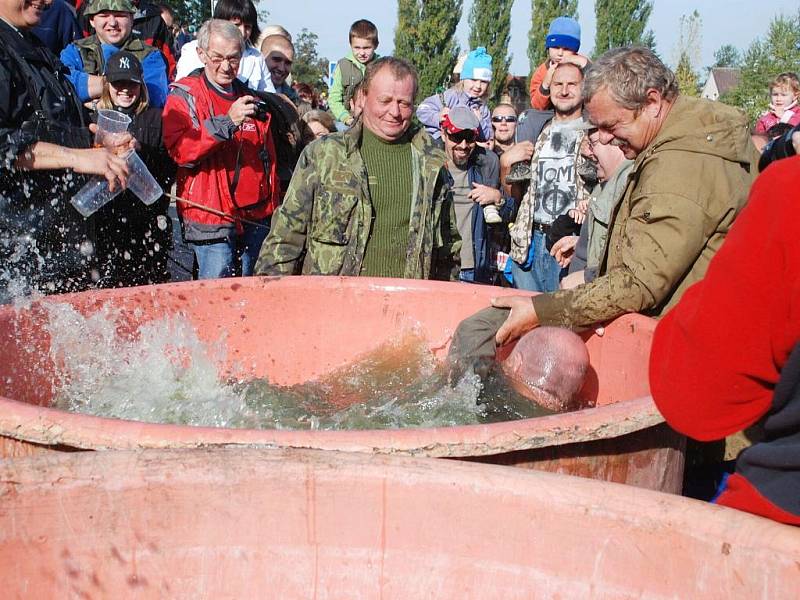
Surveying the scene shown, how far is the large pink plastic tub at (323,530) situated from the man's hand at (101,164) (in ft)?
8.32

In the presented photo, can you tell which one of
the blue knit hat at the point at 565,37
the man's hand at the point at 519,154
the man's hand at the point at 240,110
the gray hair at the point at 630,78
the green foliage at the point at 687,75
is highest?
the green foliage at the point at 687,75

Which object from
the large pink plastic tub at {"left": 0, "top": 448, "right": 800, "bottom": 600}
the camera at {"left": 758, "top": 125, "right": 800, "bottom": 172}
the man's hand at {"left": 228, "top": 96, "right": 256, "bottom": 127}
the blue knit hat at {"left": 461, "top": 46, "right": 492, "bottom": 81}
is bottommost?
the large pink plastic tub at {"left": 0, "top": 448, "right": 800, "bottom": 600}

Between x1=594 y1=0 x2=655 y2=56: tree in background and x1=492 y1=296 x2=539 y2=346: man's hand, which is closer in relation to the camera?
x1=492 y1=296 x2=539 y2=346: man's hand

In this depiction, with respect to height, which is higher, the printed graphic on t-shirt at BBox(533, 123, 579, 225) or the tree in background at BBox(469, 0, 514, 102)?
the tree in background at BBox(469, 0, 514, 102)

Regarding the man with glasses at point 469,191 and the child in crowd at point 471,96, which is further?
the child in crowd at point 471,96

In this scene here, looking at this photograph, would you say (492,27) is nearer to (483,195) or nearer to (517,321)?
(483,195)

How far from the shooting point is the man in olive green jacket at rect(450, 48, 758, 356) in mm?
2680

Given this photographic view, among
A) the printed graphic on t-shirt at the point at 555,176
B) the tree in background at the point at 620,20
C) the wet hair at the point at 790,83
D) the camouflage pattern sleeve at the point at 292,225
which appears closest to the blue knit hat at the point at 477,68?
the printed graphic on t-shirt at the point at 555,176

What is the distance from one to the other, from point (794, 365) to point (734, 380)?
0.36ft

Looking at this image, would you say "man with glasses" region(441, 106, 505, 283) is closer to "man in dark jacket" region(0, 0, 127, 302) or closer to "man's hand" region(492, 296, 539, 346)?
"man in dark jacket" region(0, 0, 127, 302)

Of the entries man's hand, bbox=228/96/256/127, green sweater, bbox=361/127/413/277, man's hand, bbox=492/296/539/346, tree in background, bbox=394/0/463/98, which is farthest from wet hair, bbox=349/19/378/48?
tree in background, bbox=394/0/463/98

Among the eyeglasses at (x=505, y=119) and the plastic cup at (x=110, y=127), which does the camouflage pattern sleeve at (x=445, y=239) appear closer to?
the plastic cup at (x=110, y=127)

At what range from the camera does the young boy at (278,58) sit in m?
7.02

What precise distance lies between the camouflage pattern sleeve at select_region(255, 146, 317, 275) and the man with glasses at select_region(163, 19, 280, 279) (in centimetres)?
129
